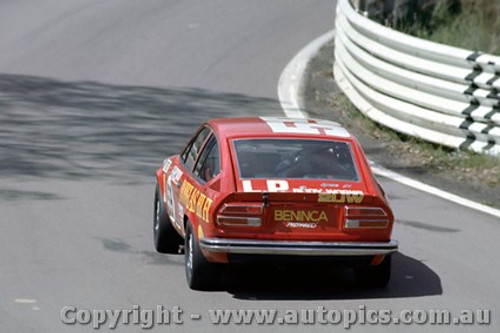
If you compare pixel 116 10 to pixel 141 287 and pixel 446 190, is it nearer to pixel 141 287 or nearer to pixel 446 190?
pixel 446 190

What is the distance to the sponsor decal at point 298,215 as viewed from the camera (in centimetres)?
923

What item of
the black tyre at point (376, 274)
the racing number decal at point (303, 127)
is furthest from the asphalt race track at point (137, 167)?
the racing number decal at point (303, 127)

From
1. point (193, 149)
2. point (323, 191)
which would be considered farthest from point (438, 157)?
point (323, 191)

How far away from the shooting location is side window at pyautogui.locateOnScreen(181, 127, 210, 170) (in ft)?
35.0

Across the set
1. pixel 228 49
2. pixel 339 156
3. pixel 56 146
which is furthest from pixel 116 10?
pixel 339 156

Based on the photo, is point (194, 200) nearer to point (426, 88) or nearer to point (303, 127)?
point (303, 127)

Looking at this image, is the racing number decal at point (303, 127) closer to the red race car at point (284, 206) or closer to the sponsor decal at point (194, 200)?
the red race car at point (284, 206)

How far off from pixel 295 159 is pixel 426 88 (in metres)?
6.29

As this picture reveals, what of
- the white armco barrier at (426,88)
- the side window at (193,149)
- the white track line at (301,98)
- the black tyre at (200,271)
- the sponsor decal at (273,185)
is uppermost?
the sponsor decal at (273,185)

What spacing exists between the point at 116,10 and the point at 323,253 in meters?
16.1

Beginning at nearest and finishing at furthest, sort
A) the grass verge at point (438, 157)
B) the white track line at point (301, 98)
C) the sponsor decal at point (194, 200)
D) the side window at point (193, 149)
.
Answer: the sponsor decal at point (194, 200), the side window at point (193, 149), the white track line at point (301, 98), the grass verge at point (438, 157)

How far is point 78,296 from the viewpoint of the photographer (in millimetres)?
9320

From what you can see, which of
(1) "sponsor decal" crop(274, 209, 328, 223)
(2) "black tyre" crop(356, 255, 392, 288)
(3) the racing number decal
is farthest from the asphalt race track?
(3) the racing number decal

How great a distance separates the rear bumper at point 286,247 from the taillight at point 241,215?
0.42 feet
